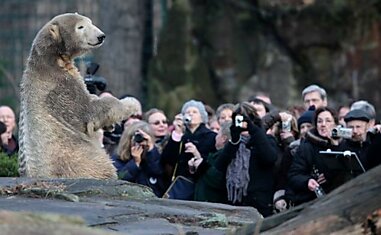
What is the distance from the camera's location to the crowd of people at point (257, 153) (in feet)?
34.3

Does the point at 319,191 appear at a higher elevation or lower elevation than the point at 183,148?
lower

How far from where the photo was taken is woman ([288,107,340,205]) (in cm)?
1045

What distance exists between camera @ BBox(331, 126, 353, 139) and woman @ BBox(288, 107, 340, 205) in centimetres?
16

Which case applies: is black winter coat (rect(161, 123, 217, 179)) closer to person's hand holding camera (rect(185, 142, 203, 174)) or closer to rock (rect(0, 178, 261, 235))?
person's hand holding camera (rect(185, 142, 203, 174))

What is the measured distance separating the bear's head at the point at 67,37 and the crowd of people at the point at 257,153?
881 millimetres

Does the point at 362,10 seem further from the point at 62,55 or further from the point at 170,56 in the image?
the point at 62,55

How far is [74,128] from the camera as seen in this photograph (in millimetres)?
10164

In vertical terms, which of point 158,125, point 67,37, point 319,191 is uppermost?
point 67,37

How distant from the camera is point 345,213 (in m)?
5.95

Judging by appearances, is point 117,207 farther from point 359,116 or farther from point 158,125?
point 158,125

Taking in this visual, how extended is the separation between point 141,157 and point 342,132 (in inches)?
88.8

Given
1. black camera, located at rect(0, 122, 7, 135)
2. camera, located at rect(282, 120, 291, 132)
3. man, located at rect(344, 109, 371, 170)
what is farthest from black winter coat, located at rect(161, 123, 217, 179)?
black camera, located at rect(0, 122, 7, 135)

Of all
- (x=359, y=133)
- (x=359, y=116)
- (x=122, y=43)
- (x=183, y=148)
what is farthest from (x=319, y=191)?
(x=122, y=43)

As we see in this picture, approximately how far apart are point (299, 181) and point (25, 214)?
4837mm
